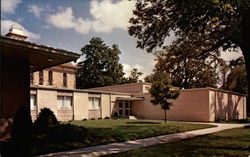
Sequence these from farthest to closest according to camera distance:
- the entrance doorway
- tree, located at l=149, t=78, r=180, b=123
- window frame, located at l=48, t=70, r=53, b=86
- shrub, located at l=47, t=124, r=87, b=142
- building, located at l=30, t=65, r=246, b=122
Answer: window frame, located at l=48, t=70, r=53, b=86, the entrance doorway, building, located at l=30, t=65, r=246, b=122, tree, located at l=149, t=78, r=180, b=123, shrub, located at l=47, t=124, r=87, b=142

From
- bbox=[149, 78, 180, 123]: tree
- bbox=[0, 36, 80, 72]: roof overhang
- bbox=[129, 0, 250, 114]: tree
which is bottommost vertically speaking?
bbox=[149, 78, 180, 123]: tree

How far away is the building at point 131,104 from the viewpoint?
82.9 feet

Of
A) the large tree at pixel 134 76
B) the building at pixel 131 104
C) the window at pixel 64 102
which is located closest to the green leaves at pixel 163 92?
the building at pixel 131 104

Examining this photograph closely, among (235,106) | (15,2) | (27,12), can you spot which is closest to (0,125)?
(27,12)

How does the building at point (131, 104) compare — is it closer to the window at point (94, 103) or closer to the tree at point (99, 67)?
the window at point (94, 103)

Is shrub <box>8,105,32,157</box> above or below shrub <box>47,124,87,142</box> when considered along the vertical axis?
above

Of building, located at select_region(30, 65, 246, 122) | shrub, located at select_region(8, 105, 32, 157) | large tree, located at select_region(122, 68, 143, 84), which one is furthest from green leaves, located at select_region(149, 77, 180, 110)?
large tree, located at select_region(122, 68, 143, 84)

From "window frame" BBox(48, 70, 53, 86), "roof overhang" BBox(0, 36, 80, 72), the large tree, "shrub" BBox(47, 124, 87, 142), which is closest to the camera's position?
"roof overhang" BBox(0, 36, 80, 72)

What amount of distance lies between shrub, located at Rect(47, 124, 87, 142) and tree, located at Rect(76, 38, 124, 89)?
44.3m

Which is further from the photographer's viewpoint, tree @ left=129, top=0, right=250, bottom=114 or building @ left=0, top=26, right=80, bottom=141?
building @ left=0, top=26, right=80, bottom=141

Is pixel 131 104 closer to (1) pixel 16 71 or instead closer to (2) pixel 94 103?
(2) pixel 94 103

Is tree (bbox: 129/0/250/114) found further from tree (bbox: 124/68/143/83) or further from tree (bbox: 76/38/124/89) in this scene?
tree (bbox: 124/68/143/83)

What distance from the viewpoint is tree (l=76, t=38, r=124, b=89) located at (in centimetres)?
5688

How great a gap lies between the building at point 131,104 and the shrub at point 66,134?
13.3m
